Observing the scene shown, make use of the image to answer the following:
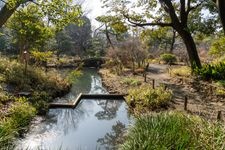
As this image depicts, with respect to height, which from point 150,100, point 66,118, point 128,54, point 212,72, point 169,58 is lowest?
point 66,118

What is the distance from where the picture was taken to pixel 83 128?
10984 mm

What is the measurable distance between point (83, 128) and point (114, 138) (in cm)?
190

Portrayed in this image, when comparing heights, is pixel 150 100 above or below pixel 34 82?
below

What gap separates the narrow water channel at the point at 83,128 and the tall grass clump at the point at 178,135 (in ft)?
6.15

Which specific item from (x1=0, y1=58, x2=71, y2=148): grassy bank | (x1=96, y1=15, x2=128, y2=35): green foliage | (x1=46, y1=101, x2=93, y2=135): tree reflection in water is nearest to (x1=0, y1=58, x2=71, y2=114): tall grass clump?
(x1=0, y1=58, x2=71, y2=148): grassy bank

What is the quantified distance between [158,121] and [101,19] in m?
12.9

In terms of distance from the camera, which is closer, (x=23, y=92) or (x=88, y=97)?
(x=23, y=92)

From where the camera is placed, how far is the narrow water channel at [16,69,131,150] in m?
8.76

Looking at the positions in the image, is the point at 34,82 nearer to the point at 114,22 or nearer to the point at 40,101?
the point at 40,101

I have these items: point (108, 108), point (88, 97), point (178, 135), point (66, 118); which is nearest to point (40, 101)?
point (66, 118)

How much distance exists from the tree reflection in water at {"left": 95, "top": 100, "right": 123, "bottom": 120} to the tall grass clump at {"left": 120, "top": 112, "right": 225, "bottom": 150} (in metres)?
6.11

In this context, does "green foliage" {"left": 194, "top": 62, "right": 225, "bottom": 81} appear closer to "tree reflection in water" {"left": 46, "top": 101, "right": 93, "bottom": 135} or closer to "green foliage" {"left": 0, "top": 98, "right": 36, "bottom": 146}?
"tree reflection in water" {"left": 46, "top": 101, "right": 93, "bottom": 135}

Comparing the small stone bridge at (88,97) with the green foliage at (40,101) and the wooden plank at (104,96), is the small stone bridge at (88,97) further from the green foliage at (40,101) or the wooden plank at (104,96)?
the green foliage at (40,101)

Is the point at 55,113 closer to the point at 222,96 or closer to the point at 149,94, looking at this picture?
the point at 149,94
